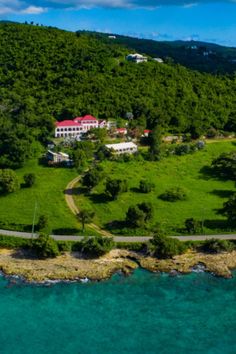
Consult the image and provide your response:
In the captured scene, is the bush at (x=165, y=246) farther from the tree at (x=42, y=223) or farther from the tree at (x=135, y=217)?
the tree at (x=42, y=223)

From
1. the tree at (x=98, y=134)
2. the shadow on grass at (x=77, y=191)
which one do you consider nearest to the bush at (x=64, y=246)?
the shadow on grass at (x=77, y=191)

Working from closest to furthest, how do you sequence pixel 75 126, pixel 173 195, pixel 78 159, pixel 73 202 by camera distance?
1. pixel 73 202
2. pixel 173 195
3. pixel 78 159
4. pixel 75 126

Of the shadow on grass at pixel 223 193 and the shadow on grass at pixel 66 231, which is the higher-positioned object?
the shadow on grass at pixel 223 193

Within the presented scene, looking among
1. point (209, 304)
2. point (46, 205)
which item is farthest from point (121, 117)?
point (209, 304)

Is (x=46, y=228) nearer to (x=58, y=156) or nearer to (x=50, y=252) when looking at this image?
(x=50, y=252)

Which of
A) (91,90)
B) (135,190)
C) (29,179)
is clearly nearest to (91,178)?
(135,190)

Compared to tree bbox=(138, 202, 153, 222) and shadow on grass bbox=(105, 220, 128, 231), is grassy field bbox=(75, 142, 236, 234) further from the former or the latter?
tree bbox=(138, 202, 153, 222)

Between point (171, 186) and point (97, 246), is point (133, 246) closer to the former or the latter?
point (97, 246)
